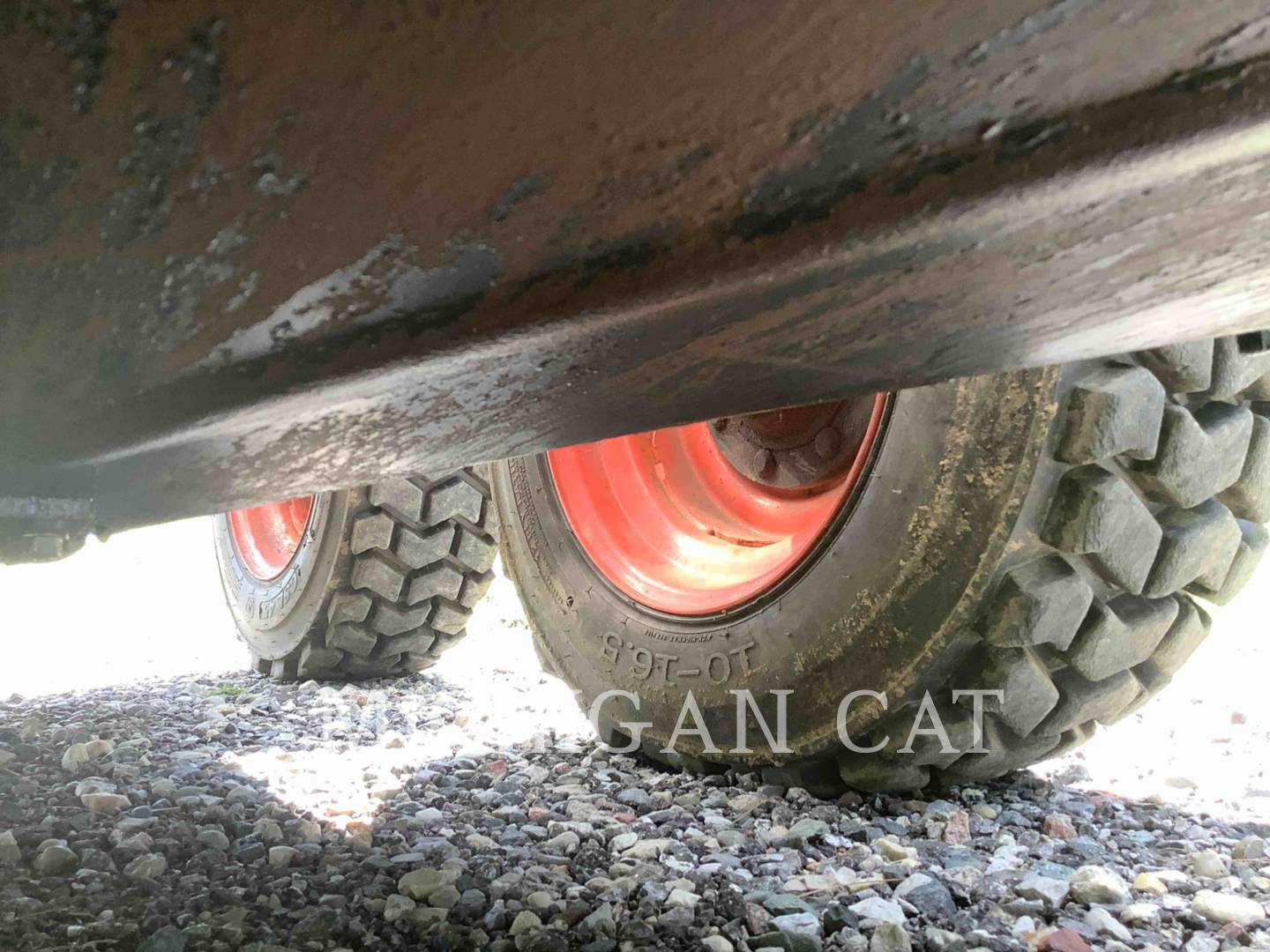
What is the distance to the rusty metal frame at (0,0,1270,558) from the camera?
1.11 ft

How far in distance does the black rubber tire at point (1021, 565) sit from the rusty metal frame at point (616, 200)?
0.48 meters

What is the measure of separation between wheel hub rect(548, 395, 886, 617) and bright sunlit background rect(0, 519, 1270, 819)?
1.37ft

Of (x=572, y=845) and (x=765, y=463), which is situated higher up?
(x=765, y=463)

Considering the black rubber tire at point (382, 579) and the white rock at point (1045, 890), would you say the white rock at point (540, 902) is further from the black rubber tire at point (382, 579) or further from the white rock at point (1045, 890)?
the black rubber tire at point (382, 579)

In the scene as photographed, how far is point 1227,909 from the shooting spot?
3.01ft

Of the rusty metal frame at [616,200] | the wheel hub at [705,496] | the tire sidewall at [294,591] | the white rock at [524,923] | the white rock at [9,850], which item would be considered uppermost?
the rusty metal frame at [616,200]

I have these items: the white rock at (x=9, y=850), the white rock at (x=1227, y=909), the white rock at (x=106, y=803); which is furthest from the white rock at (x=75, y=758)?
the white rock at (x=1227, y=909)

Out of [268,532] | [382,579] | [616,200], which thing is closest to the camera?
[616,200]

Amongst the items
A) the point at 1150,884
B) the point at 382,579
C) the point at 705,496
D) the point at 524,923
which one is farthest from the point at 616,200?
the point at 382,579

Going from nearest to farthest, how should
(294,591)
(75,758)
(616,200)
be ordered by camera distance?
(616,200)
(75,758)
(294,591)

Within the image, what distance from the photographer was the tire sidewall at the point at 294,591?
2248 mm

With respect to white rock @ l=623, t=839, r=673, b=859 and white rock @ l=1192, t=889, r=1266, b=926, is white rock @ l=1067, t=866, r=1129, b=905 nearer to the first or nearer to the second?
white rock @ l=1192, t=889, r=1266, b=926

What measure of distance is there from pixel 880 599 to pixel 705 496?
0.66 metres

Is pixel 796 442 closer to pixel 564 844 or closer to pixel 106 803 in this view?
pixel 564 844
